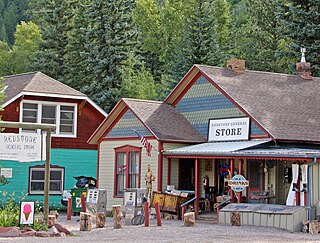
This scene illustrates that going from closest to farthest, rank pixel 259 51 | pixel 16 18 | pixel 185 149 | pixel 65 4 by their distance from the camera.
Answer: pixel 185 149
pixel 259 51
pixel 65 4
pixel 16 18

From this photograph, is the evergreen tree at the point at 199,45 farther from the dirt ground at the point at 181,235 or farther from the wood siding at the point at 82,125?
the dirt ground at the point at 181,235

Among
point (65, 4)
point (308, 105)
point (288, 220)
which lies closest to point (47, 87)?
point (308, 105)

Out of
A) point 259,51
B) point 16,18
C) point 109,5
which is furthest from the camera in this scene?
point 16,18

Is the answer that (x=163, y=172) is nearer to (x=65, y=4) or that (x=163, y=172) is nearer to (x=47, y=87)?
(x=47, y=87)

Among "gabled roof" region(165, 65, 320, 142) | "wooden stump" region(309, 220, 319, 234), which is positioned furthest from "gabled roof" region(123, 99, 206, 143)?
"wooden stump" region(309, 220, 319, 234)

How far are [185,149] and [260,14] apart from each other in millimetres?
27572

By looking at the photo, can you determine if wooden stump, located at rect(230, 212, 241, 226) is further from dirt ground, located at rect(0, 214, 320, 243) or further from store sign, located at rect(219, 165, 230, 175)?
store sign, located at rect(219, 165, 230, 175)

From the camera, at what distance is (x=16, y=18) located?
404 feet

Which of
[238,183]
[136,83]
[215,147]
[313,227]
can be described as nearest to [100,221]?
[238,183]

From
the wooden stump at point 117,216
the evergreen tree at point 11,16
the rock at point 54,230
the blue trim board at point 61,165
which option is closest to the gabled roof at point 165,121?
the wooden stump at point 117,216

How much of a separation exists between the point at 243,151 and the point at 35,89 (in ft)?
43.7

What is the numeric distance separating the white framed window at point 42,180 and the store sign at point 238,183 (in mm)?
12497

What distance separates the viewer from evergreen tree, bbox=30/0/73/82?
53.8 m

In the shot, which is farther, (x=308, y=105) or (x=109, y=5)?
(x=109, y=5)
